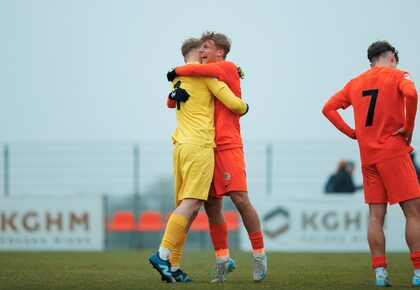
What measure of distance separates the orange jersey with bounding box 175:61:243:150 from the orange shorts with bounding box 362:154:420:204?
117cm

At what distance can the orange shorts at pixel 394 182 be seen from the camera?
7.70m

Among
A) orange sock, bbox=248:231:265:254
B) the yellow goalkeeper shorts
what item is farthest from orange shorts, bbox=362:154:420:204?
the yellow goalkeeper shorts

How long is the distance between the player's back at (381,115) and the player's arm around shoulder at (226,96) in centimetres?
97

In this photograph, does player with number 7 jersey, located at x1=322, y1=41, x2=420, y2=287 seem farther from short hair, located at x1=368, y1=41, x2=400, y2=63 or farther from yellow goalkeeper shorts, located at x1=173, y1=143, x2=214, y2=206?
yellow goalkeeper shorts, located at x1=173, y1=143, x2=214, y2=206

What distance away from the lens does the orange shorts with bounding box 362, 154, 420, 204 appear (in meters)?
7.70

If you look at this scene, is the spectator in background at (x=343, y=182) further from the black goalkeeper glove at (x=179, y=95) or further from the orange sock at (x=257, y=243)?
the black goalkeeper glove at (x=179, y=95)

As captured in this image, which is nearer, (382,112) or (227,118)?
(382,112)

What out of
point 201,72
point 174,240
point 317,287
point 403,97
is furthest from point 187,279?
point 403,97

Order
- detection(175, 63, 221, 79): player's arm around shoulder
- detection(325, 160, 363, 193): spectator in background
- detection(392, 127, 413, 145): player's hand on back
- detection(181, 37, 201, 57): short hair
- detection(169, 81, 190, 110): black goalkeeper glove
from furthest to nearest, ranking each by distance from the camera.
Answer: detection(325, 160, 363, 193): spectator in background, detection(181, 37, 201, 57): short hair, detection(169, 81, 190, 110): black goalkeeper glove, detection(175, 63, 221, 79): player's arm around shoulder, detection(392, 127, 413, 145): player's hand on back

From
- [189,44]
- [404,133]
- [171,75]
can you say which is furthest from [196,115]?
[404,133]

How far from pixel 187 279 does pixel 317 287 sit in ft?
4.01

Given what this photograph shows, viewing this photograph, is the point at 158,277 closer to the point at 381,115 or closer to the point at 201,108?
the point at 201,108

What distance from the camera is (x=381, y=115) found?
7793mm

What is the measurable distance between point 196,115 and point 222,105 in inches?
10.0
